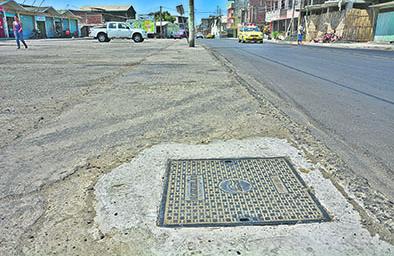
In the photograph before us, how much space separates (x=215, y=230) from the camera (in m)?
2.29

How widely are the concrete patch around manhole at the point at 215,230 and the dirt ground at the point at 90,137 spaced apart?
0.10 m

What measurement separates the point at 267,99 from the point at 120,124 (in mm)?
3109

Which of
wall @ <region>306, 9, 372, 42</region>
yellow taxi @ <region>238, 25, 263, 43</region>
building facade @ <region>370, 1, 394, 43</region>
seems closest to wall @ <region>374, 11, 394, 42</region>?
building facade @ <region>370, 1, 394, 43</region>

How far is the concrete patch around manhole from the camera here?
6.91 feet

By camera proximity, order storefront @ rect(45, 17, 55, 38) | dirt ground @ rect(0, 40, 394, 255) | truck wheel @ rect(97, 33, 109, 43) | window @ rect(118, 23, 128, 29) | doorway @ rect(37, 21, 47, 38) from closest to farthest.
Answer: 1. dirt ground @ rect(0, 40, 394, 255)
2. window @ rect(118, 23, 128, 29)
3. truck wheel @ rect(97, 33, 109, 43)
4. doorway @ rect(37, 21, 47, 38)
5. storefront @ rect(45, 17, 55, 38)

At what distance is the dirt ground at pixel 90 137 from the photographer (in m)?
2.32

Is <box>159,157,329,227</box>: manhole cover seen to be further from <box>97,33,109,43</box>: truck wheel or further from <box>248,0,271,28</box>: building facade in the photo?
<box>248,0,271,28</box>: building facade

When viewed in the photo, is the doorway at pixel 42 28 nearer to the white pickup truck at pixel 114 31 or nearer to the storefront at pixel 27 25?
the storefront at pixel 27 25

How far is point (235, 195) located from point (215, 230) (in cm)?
49

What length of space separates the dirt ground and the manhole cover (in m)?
0.40

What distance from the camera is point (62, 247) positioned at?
2.12 m

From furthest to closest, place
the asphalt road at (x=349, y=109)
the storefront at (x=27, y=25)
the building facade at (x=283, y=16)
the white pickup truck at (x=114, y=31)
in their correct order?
the building facade at (x=283, y=16) → the storefront at (x=27, y=25) → the white pickup truck at (x=114, y=31) → the asphalt road at (x=349, y=109)

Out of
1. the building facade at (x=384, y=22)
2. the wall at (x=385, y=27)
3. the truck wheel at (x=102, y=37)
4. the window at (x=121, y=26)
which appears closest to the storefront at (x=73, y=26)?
the truck wheel at (x=102, y=37)

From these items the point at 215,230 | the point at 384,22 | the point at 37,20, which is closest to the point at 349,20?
the point at 384,22
